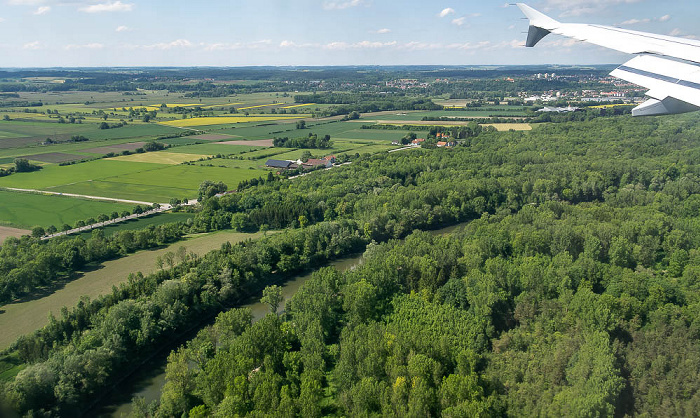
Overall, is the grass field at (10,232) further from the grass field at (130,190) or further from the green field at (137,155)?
the grass field at (130,190)

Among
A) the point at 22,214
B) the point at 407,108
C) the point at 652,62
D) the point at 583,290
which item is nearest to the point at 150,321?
the point at 583,290

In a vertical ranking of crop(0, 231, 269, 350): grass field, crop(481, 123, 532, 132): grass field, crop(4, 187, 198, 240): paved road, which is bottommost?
crop(0, 231, 269, 350): grass field

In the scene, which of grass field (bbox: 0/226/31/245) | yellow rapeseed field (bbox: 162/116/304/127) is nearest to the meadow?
yellow rapeseed field (bbox: 162/116/304/127)

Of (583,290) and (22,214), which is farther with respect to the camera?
(22,214)

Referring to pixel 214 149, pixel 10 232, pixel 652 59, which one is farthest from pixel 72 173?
pixel 652 59

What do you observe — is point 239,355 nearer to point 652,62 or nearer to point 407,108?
point 652,62

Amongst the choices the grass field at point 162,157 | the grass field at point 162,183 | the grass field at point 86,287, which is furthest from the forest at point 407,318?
the grass field at point 162,157

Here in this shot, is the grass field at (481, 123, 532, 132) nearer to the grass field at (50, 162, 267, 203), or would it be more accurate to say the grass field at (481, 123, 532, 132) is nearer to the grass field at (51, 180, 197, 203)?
the grass field at (50, 162, 267, 203)
